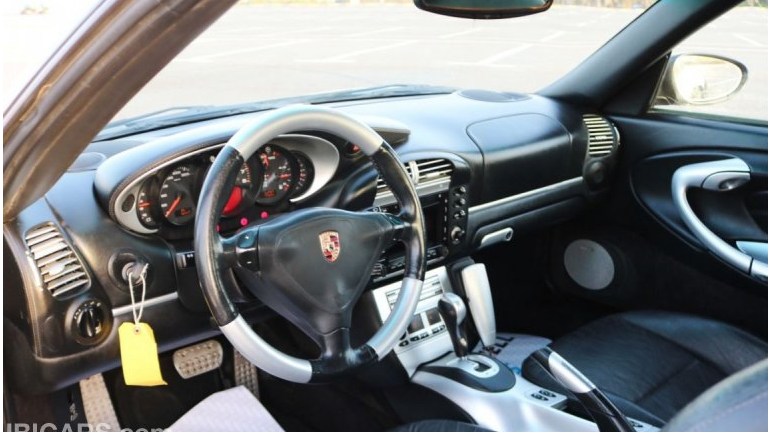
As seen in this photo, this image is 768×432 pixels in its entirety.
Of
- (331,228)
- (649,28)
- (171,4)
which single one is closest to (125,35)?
(171,4)

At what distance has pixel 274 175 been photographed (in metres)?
2.05

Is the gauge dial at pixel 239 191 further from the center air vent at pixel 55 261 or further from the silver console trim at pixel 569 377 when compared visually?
the silver console trim at pixel 569 377

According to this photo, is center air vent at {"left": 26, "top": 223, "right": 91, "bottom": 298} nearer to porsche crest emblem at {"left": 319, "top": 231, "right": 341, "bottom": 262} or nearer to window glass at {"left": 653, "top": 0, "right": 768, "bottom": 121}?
porsche crest emblem at {"left": 319, "top": 231, "right": 341, "bottom": 262}

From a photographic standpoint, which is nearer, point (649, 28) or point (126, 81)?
point (126, 81)

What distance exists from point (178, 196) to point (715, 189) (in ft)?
6.36

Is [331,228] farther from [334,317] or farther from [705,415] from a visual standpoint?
[705,415]

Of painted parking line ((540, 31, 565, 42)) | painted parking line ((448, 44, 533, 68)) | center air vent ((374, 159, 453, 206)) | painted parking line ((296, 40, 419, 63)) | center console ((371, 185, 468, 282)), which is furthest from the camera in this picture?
painted parking line ((540, 31, 565, 42))

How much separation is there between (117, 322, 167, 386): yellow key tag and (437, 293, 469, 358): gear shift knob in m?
0.97

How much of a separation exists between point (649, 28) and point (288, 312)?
6.01 feet

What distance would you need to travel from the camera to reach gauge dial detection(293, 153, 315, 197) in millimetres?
2090

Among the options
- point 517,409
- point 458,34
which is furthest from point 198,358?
point 458,34

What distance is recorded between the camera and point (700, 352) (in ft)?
7.57

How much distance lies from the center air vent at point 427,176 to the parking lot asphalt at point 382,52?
48cm

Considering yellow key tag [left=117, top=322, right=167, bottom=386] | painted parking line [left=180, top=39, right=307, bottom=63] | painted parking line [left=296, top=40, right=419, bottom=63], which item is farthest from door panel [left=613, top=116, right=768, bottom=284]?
painted parking line [left=296, top=40, right=419, bottom=63]
